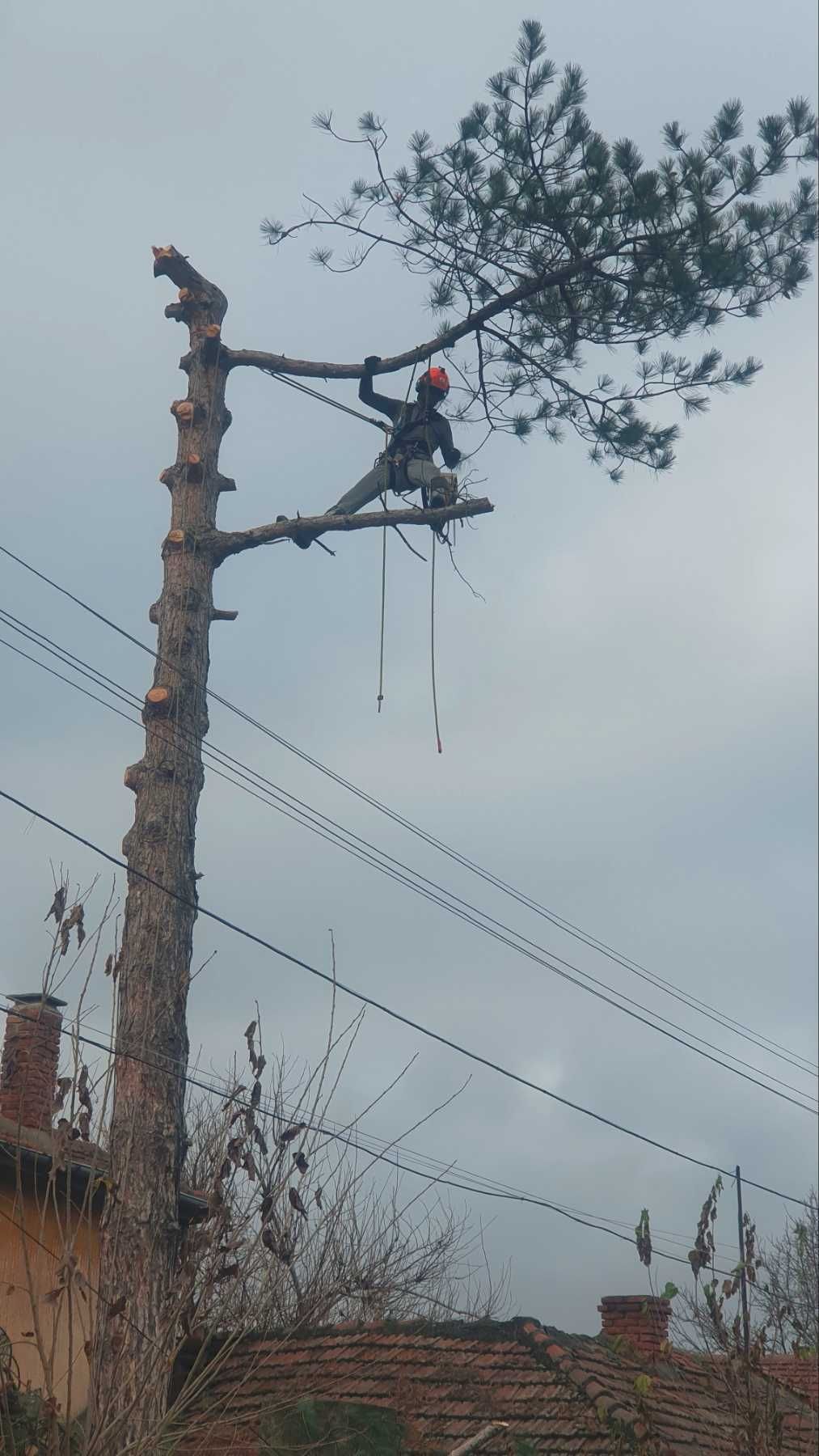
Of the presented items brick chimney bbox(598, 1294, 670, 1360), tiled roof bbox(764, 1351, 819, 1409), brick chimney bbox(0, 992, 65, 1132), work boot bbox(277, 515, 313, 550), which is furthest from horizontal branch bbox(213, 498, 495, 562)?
tiled roof bbox(764, 1351, 819, 1409)

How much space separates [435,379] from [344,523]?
1.30 m

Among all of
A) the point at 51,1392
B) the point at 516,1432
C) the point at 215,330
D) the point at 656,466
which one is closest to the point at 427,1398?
the point at 516,1432

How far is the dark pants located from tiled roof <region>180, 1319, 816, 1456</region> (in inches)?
214

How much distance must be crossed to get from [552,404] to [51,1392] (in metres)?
7.58

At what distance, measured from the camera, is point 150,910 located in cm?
837

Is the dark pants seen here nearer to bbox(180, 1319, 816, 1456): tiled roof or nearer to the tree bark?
the tree bark

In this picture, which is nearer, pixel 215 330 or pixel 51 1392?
pixel 51 1392

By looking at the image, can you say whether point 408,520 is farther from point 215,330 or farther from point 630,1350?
point 630,1350

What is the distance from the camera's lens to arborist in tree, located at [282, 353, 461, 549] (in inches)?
406

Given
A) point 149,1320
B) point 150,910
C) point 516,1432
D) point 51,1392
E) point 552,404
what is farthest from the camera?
point 552,404

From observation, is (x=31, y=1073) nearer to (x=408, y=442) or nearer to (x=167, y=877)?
(x=167, y=877)

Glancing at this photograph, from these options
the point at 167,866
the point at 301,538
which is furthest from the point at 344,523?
the point at 167,866

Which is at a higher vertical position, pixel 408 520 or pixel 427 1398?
pixel 408 520

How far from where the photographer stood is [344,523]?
32.3 feet
